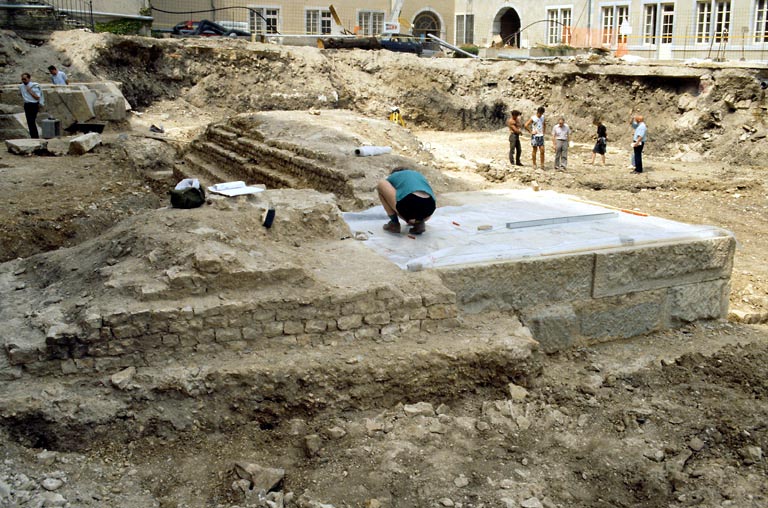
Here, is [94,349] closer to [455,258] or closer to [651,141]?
[455,258]

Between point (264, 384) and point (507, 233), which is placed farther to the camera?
point (507, 233)

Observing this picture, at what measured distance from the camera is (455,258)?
21.1 ft

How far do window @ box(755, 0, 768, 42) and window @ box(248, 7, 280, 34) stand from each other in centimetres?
1778

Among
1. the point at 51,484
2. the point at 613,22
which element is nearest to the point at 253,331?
the point at 51,484

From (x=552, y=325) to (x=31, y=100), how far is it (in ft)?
38.2

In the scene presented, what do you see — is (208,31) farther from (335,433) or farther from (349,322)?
(335,433)

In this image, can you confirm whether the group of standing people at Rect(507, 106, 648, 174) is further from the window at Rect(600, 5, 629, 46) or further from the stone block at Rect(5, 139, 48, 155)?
the window at Rect(600, 5, 629, 46)

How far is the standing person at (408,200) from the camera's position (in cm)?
703

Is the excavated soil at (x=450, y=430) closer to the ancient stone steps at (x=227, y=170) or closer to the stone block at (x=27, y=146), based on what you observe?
the stone block at (x=27, y=146)

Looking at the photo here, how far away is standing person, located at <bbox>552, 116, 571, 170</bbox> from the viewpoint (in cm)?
1553

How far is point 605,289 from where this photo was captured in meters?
6.91

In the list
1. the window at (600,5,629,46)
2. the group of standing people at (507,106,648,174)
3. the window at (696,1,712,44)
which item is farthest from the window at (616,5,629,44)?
the group of standing people at (507,106,648,174)

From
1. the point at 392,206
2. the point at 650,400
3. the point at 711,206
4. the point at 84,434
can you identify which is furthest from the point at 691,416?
the point at 711,206

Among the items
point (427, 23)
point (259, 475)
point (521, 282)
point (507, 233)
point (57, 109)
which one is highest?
point (427, 23)
